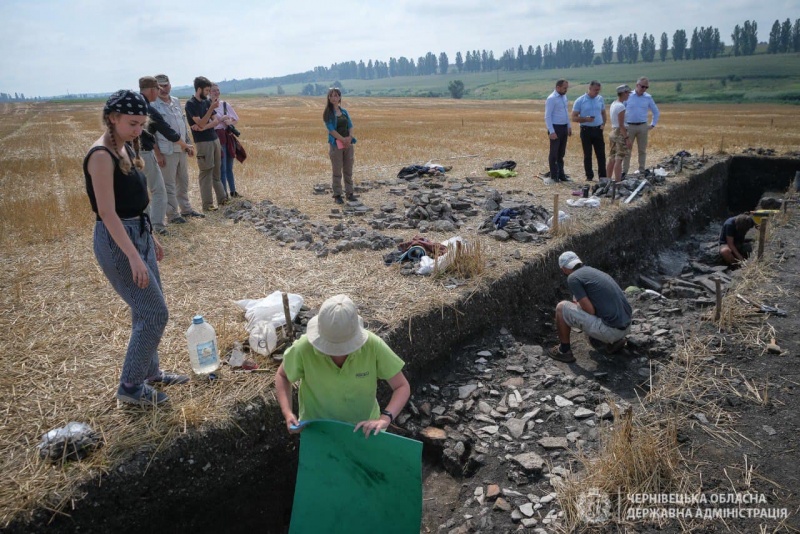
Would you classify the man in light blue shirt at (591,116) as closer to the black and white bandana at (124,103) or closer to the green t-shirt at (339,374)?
the green t-shirt at (339,374)

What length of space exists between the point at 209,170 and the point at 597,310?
22.3ft

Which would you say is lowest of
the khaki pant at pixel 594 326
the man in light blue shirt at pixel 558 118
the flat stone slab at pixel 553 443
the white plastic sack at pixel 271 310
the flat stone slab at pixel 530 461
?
the flat stone slab at pixel 530 461

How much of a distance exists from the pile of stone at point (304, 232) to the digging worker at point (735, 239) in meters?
5.84

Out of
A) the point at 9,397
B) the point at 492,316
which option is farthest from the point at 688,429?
the point at 9,397

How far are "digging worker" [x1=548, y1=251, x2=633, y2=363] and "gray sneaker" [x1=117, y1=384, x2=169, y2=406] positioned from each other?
384 cm

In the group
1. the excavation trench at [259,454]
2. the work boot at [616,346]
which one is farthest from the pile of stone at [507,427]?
the work boot at [616,346]

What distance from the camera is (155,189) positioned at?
7395 millimetres

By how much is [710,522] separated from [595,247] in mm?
5469

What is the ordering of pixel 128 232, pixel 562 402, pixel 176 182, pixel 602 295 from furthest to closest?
pixel 176 182, pixel 602 295, pixel 562 402, pixel 128 232

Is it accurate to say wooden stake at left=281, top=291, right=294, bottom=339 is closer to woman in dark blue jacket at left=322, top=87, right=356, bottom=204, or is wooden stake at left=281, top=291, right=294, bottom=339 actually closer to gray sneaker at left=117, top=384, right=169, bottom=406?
gray sneaker at left=117, top=384, right=169, bottom=406

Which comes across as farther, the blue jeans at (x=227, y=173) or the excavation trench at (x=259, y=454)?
the blue jeans at (x=227, y=173)

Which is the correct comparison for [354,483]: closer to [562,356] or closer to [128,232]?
[128,232]

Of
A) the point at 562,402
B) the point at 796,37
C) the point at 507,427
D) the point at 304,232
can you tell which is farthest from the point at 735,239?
the point at 796,37

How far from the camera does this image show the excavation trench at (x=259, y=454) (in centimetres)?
326
